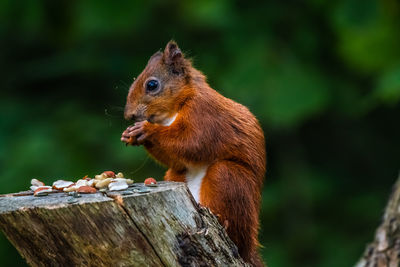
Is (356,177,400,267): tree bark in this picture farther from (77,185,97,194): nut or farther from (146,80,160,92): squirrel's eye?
(77,185,97,194): nut

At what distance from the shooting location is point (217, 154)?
2.80 meters

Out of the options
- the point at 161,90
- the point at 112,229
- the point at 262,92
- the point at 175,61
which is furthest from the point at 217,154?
the point at 262,92

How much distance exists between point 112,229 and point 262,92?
3.19m

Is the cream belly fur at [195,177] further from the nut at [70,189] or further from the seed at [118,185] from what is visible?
the nut at [70,189]

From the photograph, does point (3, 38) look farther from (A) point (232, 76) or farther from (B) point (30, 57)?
(A) point (232, 76)

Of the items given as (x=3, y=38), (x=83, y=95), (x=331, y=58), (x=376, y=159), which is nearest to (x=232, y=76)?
(x=331, y=58)

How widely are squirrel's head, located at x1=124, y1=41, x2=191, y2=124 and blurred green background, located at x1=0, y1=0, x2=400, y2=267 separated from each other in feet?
6.07

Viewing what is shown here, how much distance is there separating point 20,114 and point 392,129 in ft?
11.3

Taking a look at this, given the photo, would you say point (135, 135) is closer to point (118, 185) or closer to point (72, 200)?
point (118, 185)

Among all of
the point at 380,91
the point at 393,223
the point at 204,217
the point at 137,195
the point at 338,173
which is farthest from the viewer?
the point at 338,173

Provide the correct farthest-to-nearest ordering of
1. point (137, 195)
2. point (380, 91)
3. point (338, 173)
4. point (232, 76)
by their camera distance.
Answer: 1. point (338, 173)
2. point (232, 76)
3. point (380, 91)
4. point (137, 195)

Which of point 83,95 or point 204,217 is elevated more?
point 83,95

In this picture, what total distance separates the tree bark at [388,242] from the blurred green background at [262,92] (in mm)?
1540

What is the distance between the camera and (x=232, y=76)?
5258 millimetres
